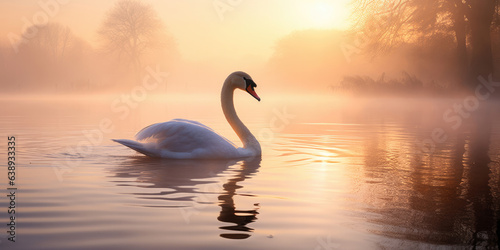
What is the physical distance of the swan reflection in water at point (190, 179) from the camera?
14.7 ft

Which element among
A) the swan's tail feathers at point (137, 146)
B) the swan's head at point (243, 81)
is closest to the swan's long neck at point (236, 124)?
the swan's head at point (243, 81)

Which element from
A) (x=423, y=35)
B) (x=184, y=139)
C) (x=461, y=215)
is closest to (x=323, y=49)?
(x=423, y=35)

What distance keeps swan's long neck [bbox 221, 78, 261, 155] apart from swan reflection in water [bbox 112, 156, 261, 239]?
0.94 feet

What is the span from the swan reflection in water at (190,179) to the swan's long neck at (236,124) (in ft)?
0.94

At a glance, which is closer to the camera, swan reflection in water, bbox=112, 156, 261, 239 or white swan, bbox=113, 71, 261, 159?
swan reflection in water, bbox=112, 156, 261, 239

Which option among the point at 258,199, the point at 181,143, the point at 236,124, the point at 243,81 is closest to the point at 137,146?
the point at 181,143

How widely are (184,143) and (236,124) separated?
4.53 feet

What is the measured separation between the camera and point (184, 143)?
27.2 feet

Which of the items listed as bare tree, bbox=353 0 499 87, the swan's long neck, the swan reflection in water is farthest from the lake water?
bare tree, bbox=353 0 499 87

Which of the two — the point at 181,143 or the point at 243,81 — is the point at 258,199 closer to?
the point at 181,143

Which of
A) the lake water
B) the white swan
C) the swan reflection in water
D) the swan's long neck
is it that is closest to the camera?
the lake water

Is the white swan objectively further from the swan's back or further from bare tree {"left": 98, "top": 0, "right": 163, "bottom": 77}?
bare tree {"left": 98, "top": 0, "right": 163, "bottom": 77}

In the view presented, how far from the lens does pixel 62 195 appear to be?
5496mm

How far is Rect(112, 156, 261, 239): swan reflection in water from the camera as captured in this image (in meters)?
4.47
